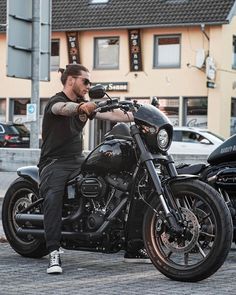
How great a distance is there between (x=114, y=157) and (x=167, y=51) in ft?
109

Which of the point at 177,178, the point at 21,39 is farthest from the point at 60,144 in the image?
the point at 21,39

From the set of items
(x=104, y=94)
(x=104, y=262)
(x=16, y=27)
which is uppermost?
(x=16, y=27)

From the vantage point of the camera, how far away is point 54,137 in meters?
7.05

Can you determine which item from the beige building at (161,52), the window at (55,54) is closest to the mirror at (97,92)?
the beige building at (161,52)

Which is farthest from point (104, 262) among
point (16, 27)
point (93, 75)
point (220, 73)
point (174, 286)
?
point (93, 75)

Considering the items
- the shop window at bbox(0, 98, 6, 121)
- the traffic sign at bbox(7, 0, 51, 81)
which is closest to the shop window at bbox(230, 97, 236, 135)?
the shop window at bbox(0, 98, 6, 121)

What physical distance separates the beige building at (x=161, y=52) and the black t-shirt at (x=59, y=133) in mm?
30700

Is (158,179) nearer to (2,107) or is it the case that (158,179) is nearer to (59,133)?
(59,133)

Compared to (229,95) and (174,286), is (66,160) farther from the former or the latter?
(229,95)

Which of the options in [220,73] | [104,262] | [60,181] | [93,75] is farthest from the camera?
[93,75]

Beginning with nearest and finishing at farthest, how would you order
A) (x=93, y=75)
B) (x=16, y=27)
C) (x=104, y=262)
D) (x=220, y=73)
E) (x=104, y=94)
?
(x=104, y=94), (x=104, y=262), (x=16, y=27), (x=220, y=73), (x=93, y=75)

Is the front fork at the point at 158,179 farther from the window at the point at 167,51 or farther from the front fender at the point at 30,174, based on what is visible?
the window at the point at 167,51

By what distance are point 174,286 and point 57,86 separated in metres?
36.4

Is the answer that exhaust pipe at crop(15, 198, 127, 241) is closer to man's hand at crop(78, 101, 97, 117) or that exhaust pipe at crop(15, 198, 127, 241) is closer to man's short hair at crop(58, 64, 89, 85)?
man's hand at crop(78, 101, 97, 117)
